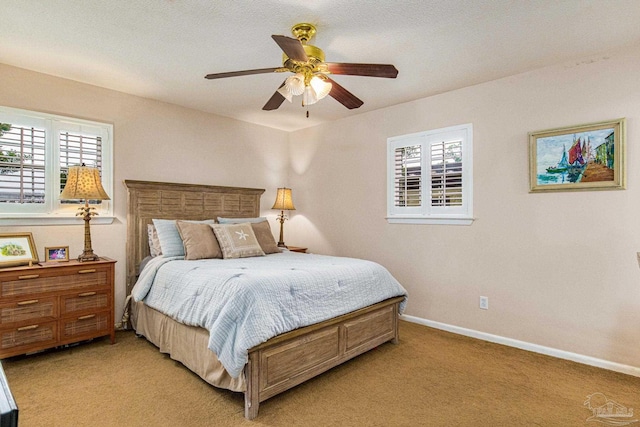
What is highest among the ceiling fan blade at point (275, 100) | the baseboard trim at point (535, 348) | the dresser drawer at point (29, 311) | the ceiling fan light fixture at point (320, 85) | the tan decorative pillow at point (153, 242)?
the ceiling fan blade at point (275, 100)

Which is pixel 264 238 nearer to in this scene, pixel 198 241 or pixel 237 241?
pixel 237 241

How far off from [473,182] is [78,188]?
3635mm

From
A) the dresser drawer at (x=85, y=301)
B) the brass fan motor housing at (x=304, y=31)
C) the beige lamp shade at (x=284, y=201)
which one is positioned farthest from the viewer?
the beige lamp shade at (x=284, y=201)

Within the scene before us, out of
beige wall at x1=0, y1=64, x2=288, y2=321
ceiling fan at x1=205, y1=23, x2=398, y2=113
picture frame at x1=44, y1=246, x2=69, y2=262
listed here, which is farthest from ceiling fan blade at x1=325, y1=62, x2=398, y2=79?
picture frame at x1=44, y1=246, x2=69, y2=262

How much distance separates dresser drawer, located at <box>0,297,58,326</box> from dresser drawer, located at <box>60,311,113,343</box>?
0.43 feet

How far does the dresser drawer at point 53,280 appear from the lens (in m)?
2.63

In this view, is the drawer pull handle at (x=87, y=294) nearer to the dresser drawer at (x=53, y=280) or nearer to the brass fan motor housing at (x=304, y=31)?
the dresser drawer at (x=53, y=280)

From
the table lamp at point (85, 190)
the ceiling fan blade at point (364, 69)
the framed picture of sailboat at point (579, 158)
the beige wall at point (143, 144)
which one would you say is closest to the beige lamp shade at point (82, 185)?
the table lamp at point (85, 190)

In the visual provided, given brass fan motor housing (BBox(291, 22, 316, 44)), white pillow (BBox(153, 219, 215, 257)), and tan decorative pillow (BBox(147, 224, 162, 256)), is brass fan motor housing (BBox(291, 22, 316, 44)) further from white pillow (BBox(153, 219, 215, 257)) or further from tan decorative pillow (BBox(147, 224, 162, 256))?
tan decorative pillow (BBox(147, 224, 162, 256))

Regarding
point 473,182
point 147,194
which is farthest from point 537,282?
point 147,194

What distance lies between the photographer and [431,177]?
147 inches

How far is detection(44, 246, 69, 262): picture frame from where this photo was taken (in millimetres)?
3006

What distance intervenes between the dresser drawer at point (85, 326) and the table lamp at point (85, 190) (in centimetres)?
50

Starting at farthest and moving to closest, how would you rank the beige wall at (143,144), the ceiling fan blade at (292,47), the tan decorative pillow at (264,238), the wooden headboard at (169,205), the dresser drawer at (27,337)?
the tan decorative pillow at (264,238)
the wooden headboard at (169,205)
the beige wall at (143,144)
the dresser drawer at (27,337)
the ceiling fan blade at (292,47)
